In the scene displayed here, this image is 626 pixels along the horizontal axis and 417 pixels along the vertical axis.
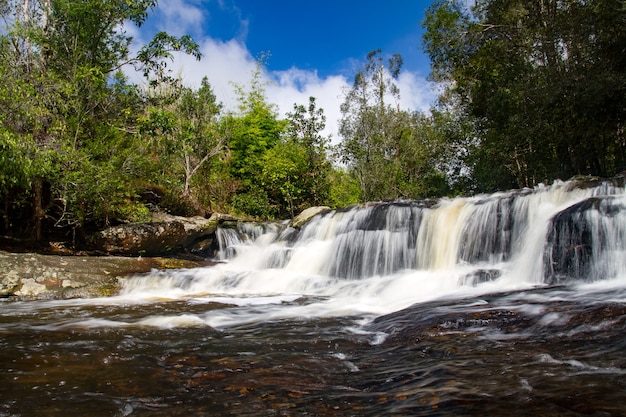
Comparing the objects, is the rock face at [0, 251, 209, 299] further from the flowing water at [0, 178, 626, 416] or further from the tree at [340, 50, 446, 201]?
the tree at [340, 50, 446, 201]

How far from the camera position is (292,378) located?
315 cm

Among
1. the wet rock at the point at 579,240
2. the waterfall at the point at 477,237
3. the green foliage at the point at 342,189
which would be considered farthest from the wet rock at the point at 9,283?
the green foliage at the point at 342,189

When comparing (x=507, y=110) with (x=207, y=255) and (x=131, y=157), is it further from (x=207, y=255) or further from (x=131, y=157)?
(x=131, y=157)

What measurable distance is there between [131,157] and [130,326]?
7443 mm

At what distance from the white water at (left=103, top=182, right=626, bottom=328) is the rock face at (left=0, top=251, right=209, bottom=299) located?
0.53 metres

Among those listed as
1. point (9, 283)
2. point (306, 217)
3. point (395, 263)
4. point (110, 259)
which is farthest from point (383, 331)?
point (306, 217)

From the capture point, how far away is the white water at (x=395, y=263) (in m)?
6.85

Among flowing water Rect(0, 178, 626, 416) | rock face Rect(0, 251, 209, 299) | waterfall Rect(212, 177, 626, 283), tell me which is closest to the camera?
flowing water Rect(0, 178, 626, 416)

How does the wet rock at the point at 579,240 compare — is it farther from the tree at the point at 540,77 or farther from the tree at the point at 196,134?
the tree at the point at 196,134

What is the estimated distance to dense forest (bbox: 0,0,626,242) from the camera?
35.9 ft

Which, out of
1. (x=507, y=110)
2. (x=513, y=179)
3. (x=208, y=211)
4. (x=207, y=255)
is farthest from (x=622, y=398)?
(x=513, y=179)

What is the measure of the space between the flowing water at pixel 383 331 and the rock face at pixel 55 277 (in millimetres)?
547

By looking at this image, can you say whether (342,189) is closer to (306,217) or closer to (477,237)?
(306,217)

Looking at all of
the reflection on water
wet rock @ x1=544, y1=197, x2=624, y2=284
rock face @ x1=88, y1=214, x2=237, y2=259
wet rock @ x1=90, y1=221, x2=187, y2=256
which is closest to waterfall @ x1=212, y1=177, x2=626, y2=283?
wet rock @ x1=544, y1=197, x2=624, y2=284
